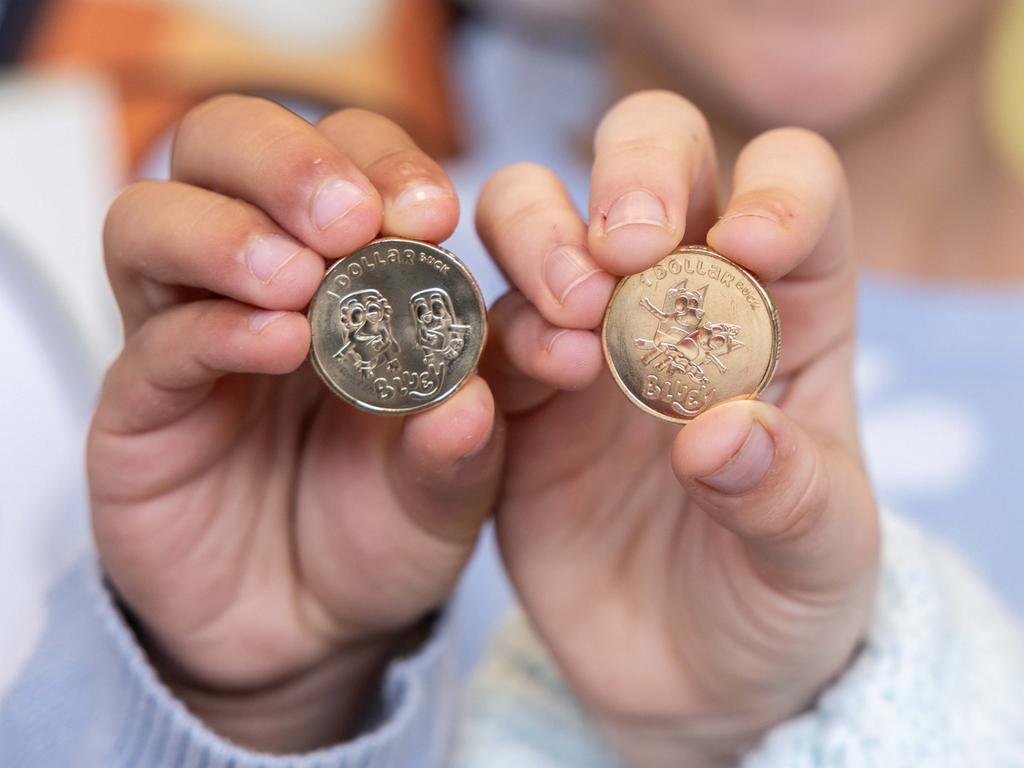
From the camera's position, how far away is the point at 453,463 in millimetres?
627

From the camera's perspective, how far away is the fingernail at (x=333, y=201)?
22.8 inches

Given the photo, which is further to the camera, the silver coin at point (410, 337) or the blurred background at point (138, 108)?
the blurred background at point (138, 108)

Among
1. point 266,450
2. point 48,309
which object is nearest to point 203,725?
point 266,450


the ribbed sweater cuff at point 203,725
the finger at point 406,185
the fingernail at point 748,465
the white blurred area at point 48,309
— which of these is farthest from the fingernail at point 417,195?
the white blurred area at point 48,309

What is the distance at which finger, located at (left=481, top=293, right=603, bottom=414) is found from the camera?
0.60 metres

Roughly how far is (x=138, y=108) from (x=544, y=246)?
1.09 m

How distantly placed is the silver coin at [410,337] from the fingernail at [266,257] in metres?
0.04

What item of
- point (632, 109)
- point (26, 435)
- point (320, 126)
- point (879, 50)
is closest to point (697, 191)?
point (632, 109)

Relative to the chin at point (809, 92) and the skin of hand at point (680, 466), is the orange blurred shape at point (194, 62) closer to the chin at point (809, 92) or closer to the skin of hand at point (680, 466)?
the chin at point (809, 92)

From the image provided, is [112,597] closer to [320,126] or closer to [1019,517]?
[320,126]

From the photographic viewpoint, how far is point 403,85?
1655 mm

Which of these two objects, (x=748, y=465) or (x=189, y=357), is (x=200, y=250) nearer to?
(x=189, y=357)

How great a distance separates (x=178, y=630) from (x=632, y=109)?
0.49 meters

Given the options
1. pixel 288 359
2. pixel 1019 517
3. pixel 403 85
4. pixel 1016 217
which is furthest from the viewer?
pixel 403 85
